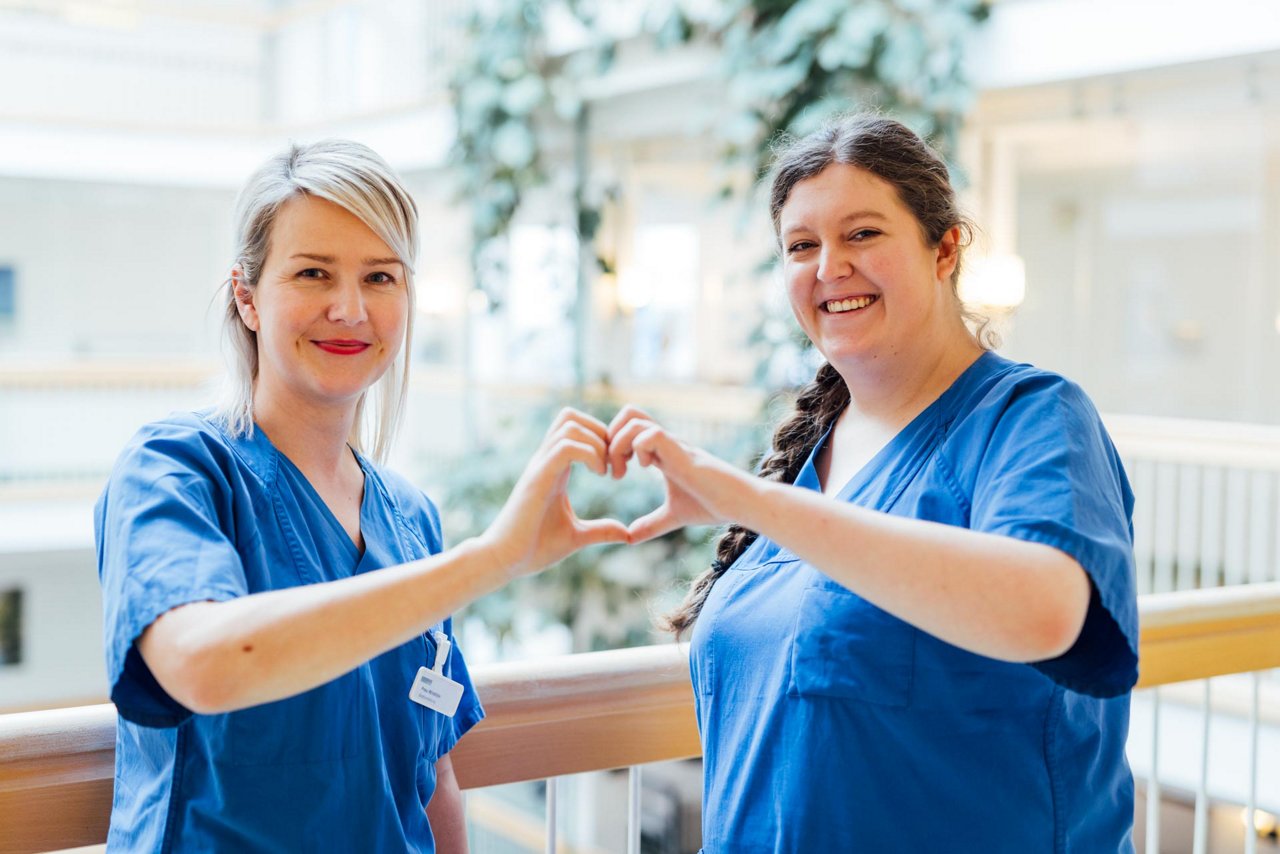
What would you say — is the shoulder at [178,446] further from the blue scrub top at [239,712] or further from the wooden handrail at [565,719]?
the wooden handrail at [565,719]

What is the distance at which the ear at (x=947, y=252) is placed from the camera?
146 cm

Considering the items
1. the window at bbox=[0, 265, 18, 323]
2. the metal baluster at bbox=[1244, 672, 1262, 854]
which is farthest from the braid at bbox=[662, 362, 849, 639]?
the window at bbox=[0, 265, 18, 323]

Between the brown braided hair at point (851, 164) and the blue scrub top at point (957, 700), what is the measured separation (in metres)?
0.19

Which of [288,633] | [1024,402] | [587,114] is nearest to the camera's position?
[288,633]

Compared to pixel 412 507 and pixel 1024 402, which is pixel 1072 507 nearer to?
pixel 1024 402

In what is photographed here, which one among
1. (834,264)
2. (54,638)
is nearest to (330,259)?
(834,264)

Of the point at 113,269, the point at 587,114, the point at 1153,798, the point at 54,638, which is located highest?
the point at 587,114

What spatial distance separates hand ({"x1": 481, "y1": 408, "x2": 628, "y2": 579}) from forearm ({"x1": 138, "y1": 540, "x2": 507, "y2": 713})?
6 centimetres

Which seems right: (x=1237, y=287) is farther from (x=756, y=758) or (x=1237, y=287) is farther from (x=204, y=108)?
(x=204, y=108)

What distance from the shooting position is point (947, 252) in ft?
4.83

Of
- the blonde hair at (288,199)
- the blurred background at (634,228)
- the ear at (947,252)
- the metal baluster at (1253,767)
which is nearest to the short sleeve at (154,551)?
the blonde hair at (288,199)

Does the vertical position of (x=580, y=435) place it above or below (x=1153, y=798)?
above

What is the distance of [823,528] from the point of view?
3.73 ft

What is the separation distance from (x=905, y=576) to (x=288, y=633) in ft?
1.71
